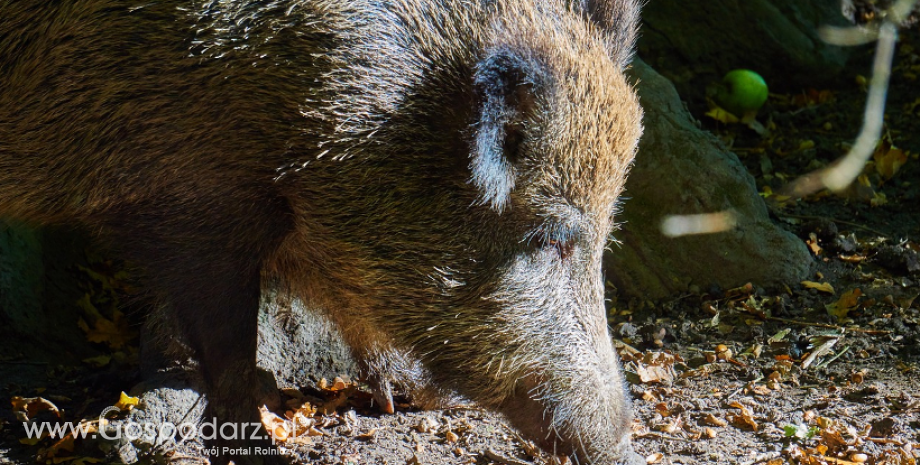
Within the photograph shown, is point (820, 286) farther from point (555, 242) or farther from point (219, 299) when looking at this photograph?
point (219, 299)

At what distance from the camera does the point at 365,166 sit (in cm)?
279

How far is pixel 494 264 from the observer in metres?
2.94

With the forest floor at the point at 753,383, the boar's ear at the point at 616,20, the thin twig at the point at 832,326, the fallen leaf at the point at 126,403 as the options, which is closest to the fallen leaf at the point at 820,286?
the forest floor at the point at 753,383

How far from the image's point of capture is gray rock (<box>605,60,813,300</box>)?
452 cm

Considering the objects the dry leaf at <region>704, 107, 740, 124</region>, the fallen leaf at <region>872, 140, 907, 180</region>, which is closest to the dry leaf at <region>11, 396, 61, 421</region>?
the dry leaf at <region>704, 107, 740, 124</region>

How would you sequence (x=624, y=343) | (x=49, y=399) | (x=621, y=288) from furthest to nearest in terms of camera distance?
(x=621, y=288), (x=624, y=343), (x=49, y=399)

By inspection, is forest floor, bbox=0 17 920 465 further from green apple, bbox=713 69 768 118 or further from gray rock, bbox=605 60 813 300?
green apple, bbox=713 69 768 118

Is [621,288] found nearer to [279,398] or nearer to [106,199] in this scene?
[279,398]

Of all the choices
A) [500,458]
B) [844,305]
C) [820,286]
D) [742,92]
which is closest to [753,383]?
[844,305]

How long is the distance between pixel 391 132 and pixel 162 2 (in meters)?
0.84

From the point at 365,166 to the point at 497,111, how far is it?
46cm

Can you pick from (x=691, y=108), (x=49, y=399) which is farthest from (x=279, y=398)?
(x=691, y=108)

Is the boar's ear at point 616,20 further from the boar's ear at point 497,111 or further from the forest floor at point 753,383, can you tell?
the forest floor at point 753,383

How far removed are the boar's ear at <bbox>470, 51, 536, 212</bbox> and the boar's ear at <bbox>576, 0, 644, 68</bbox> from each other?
56 centimetres
